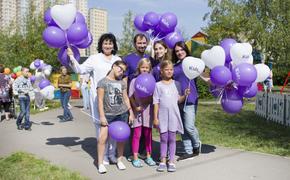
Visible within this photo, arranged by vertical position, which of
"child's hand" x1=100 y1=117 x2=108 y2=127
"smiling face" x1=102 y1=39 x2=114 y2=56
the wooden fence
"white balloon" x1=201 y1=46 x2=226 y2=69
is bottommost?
the wooden fence

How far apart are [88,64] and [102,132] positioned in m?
1.09

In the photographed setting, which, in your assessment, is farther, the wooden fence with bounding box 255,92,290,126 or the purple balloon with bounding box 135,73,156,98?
the wooden fence with bounding box 255,92,290,126

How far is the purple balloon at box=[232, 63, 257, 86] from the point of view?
5.87 metres

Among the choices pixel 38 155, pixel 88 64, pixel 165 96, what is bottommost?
pixel 38 155

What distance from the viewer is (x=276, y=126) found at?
10.3 m

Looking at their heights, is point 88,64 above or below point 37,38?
below

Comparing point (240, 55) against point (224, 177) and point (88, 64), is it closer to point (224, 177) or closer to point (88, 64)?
point (224, 177)

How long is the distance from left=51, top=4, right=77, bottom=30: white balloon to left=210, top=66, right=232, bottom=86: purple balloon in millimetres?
2427

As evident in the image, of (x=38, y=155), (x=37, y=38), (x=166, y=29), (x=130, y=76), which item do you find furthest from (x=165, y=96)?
(x=37, y=38)

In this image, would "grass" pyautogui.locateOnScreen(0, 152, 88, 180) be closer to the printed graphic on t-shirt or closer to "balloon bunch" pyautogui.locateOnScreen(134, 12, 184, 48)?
the printed graphic on t-shirt

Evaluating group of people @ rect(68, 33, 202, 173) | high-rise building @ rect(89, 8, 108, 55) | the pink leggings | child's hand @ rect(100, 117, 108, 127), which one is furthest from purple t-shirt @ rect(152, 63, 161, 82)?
high-rise building @ rect(89, 8, 108, 55)

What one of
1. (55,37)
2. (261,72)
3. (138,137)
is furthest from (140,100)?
(261,72)

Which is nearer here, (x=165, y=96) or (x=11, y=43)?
(x=165, y=96)

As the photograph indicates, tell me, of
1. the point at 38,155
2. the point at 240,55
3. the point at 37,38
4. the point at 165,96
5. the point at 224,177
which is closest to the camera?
the point at 224,177
